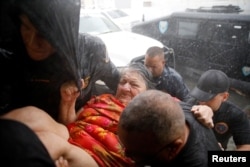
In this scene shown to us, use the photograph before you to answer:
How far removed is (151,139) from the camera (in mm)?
988

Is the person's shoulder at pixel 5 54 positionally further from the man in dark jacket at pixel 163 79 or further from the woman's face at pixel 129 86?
the man in dark jacket at pixel 163 79

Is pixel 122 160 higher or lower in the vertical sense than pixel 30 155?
lower

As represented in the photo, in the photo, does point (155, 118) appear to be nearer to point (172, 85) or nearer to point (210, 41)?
point (172, 85)

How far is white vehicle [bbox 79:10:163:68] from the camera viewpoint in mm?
3848

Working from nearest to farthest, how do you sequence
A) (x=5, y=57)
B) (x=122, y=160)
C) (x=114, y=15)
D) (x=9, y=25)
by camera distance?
(x=9, y=25) → (x=5, y=57) → (x=122, y=160) → (x=114, y=15)

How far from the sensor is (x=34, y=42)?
940mm

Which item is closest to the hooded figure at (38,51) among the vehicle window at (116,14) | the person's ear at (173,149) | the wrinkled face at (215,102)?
the person's ear at (173,149)

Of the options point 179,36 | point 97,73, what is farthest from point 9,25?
point 179,36

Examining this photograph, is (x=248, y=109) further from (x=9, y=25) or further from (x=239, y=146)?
(x=9, y=25)

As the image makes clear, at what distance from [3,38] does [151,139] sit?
65 centimetres

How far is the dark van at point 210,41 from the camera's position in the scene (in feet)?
14.8

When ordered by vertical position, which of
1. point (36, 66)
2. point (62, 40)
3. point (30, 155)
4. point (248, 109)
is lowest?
point (248, 109)

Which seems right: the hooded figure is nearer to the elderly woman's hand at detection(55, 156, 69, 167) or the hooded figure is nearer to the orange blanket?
the orange blanket

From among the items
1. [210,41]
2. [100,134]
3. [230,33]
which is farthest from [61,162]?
[210,41]
